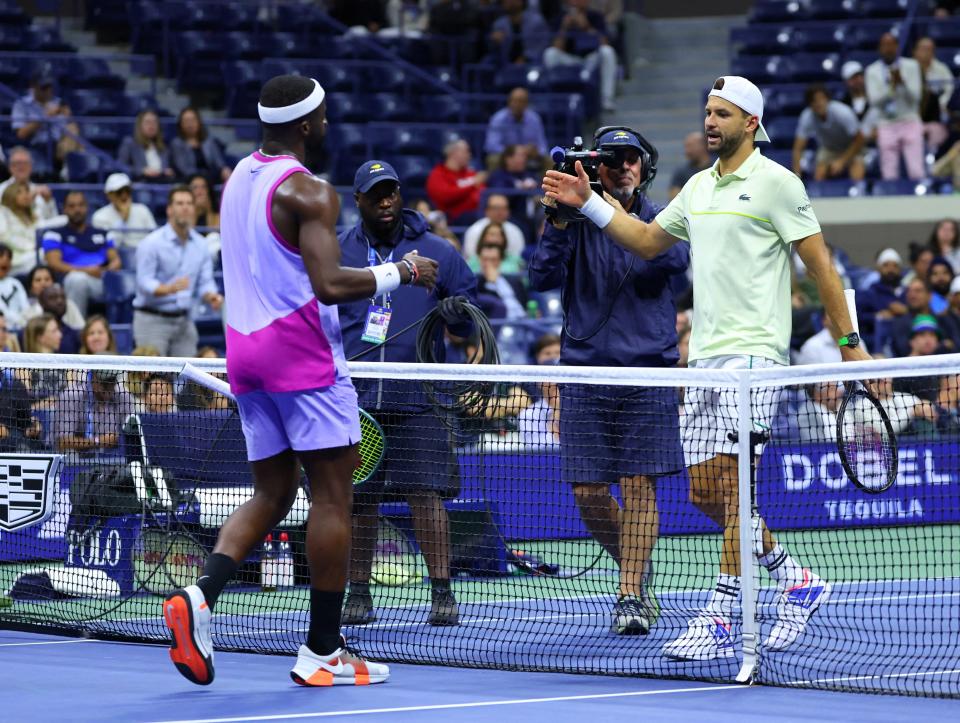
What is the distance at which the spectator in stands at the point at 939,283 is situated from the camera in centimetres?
1570

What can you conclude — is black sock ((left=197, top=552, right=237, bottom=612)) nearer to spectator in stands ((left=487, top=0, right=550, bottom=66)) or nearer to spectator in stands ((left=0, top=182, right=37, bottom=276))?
spectator in stands ((left=0, top=182, right=37, bottom=276))

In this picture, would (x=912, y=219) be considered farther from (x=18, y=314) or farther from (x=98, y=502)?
(x=98, y=502)

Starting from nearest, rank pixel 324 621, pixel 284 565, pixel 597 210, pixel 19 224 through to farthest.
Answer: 1. pixel 324 621
2. pixel 597 210
3. pixel 284 565
4. pixel 19 224

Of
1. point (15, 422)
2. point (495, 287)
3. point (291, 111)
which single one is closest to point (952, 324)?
point (495, 287)

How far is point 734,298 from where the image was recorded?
6914mm

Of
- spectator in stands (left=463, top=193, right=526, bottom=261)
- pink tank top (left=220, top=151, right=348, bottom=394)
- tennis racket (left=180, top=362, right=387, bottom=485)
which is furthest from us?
spectator in stands (left=463, top=193, right=526, bottom=261)

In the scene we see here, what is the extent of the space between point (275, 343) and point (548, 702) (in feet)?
5.35

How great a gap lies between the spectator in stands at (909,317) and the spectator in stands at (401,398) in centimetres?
744

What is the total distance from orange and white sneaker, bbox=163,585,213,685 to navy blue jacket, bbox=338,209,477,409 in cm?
242

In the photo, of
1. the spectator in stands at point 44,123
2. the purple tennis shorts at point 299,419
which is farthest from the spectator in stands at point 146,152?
the purple tennis shorts at point 299,419

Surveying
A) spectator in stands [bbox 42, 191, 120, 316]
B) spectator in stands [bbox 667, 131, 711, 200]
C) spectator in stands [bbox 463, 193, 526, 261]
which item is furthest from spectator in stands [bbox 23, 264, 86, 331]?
spectator in stands [bbox 667, 131, 711, 200]

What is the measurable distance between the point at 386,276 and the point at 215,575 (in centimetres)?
126

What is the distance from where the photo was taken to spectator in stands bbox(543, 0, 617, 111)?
70.8ft

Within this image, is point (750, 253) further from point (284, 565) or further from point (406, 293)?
point (284, 565)
